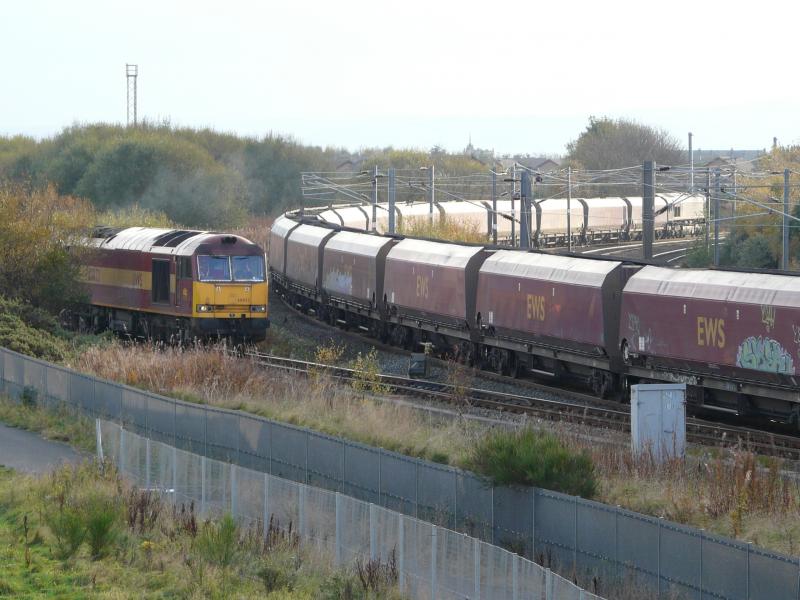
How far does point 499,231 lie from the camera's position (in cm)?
7862

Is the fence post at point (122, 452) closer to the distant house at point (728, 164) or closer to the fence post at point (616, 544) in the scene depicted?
the fence post at point (616, 544)

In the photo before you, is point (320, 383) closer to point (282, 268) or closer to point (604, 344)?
point (604, 344)

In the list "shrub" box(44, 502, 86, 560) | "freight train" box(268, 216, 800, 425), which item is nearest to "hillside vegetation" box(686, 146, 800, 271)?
"freight train" box(268, 216, 800, 425)

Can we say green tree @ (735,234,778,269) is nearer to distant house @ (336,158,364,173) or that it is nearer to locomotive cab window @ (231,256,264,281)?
locomotive cab window @ (231,256,264,281)

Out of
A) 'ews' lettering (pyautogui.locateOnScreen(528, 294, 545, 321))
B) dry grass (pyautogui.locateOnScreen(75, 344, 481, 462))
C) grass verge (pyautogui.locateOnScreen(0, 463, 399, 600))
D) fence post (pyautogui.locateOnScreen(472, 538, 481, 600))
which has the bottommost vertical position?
grass verge (pyautogui.locateOnScreen(0, 463, 399, 600))

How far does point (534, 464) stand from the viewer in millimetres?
16781

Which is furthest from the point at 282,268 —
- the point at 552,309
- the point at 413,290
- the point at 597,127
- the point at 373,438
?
the point at 597,127

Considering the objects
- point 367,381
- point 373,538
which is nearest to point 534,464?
point 373,538

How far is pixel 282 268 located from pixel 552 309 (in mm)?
28577

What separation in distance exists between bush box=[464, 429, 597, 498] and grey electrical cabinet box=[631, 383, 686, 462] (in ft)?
12.6

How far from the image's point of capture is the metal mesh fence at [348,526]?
41.5 ft

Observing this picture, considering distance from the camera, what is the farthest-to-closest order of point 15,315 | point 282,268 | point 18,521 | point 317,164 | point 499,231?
point 317,164 → point 499,231 → point 282,268 → point 15,315 → point 18,521

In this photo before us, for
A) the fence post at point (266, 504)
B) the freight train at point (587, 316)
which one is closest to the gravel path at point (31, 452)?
the fence post at point (266, 504)

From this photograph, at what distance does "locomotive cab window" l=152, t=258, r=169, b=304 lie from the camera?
→ 3809cm
